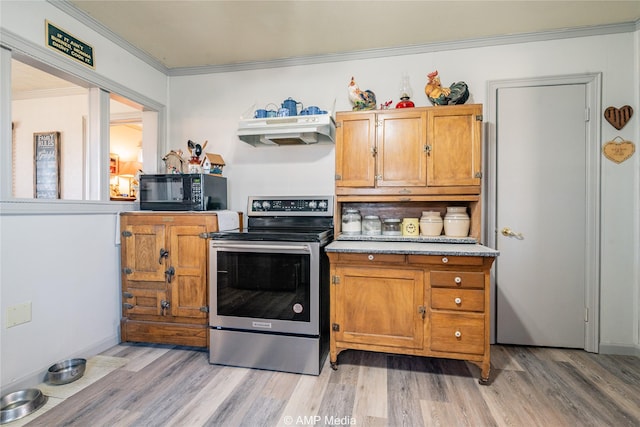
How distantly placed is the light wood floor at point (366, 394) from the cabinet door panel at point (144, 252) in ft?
1.95

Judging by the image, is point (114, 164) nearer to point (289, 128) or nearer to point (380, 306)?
point (289, 128)

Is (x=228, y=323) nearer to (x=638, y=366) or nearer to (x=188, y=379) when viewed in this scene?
(x=188, y=379)

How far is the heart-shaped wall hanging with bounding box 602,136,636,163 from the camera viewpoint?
2.32 m

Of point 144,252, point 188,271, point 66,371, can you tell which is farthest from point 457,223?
point 66,371

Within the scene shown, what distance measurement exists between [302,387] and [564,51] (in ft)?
10.4

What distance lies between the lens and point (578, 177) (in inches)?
94.6

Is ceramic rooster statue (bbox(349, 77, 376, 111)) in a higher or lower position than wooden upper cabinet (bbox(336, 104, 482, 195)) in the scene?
higher

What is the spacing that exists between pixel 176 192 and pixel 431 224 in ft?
6.78

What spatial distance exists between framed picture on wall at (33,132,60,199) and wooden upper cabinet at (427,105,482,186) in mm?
3983

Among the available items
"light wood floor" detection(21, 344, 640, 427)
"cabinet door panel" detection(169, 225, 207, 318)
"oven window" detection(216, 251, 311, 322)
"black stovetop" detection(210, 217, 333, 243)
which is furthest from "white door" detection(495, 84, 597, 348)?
"cabinet door panel" detection(169, 225, 207, 318)

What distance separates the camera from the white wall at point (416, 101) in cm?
235

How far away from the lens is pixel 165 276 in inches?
93.8

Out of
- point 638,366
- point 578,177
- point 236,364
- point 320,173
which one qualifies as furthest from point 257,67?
point 638,366

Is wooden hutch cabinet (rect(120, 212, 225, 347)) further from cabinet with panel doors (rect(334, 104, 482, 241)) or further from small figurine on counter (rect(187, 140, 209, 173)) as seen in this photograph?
cabinet with panel doors (rect(334, 104, 482, 241))
